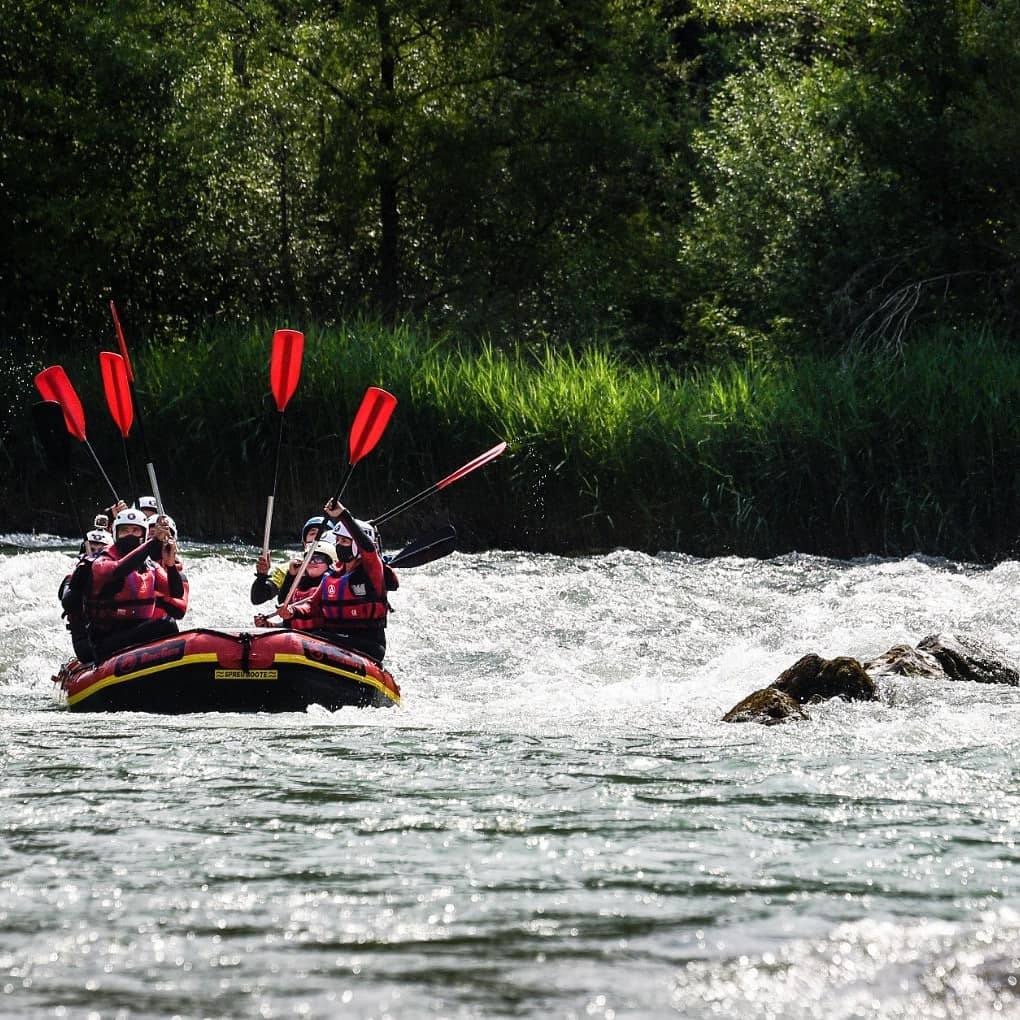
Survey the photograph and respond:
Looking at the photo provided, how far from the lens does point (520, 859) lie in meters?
4.87

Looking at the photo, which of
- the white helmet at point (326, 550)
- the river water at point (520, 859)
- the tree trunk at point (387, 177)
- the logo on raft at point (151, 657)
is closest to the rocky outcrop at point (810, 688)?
the river water at point (520, 859)

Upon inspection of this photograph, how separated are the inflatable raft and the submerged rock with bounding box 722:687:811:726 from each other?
2.00 m

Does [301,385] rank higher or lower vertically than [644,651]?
higher

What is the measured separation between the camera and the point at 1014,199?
20484 millimetres

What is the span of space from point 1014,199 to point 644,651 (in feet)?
37.5

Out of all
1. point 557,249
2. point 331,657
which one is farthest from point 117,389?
point 557,249

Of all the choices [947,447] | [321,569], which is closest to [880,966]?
[321,569]

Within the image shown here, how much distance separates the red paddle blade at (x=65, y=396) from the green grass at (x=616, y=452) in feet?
13.1

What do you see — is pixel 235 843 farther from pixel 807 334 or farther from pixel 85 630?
pixel 807 334

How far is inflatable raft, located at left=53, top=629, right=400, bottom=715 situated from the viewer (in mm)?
8555

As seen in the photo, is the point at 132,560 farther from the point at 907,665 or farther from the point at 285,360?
the point at 907,665

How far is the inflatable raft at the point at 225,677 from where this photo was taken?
8555mm

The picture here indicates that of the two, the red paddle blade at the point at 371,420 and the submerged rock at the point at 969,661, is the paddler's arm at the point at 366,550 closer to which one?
the red paddle blade at the point at 371,420

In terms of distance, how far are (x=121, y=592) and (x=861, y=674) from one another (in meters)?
3.88
